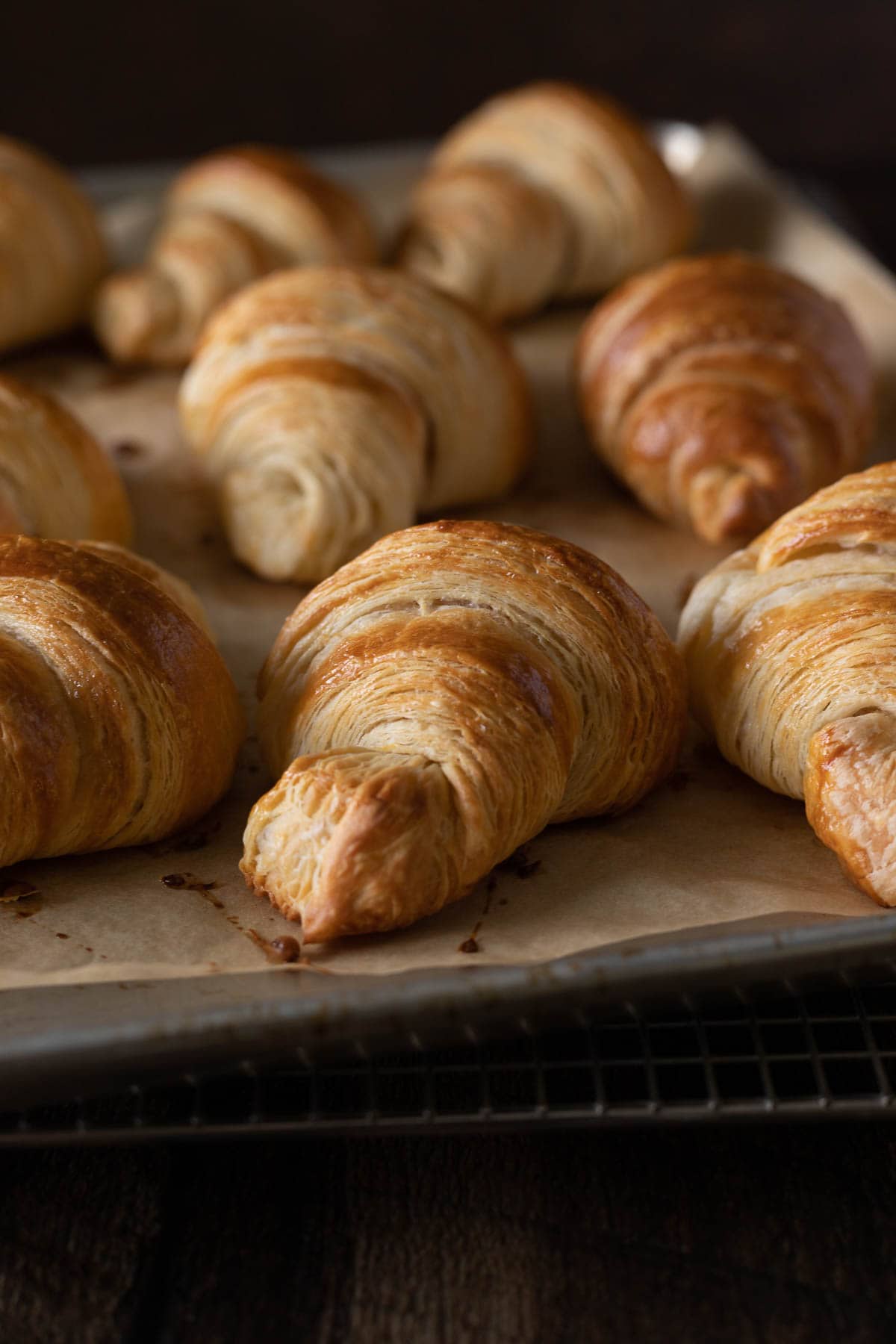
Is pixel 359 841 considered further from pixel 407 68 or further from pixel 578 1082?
pixel 407 68

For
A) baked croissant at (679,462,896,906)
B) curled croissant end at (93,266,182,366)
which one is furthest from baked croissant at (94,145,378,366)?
baked croissant at (679,462,896,906)

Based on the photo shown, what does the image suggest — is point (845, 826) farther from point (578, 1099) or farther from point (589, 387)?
point (589, 387)

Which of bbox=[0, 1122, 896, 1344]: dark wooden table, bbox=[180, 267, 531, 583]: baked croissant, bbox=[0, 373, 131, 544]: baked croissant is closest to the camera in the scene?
bbox=[0, 1122, 896, 1344]: dark wooden table

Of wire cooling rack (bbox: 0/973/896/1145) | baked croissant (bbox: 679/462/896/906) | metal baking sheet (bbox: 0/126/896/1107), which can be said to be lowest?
wire cooling rack (bbox: 0/973/896/1145)

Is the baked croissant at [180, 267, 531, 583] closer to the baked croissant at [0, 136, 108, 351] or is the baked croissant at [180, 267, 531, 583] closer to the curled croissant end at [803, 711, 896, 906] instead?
the baked croissant at [0, 136, 108, 351]

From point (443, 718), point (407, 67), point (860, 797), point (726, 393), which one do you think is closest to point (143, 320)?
point (726, 393)

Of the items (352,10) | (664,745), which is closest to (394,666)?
(664,745)

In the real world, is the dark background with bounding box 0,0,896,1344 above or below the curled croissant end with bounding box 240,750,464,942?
below
